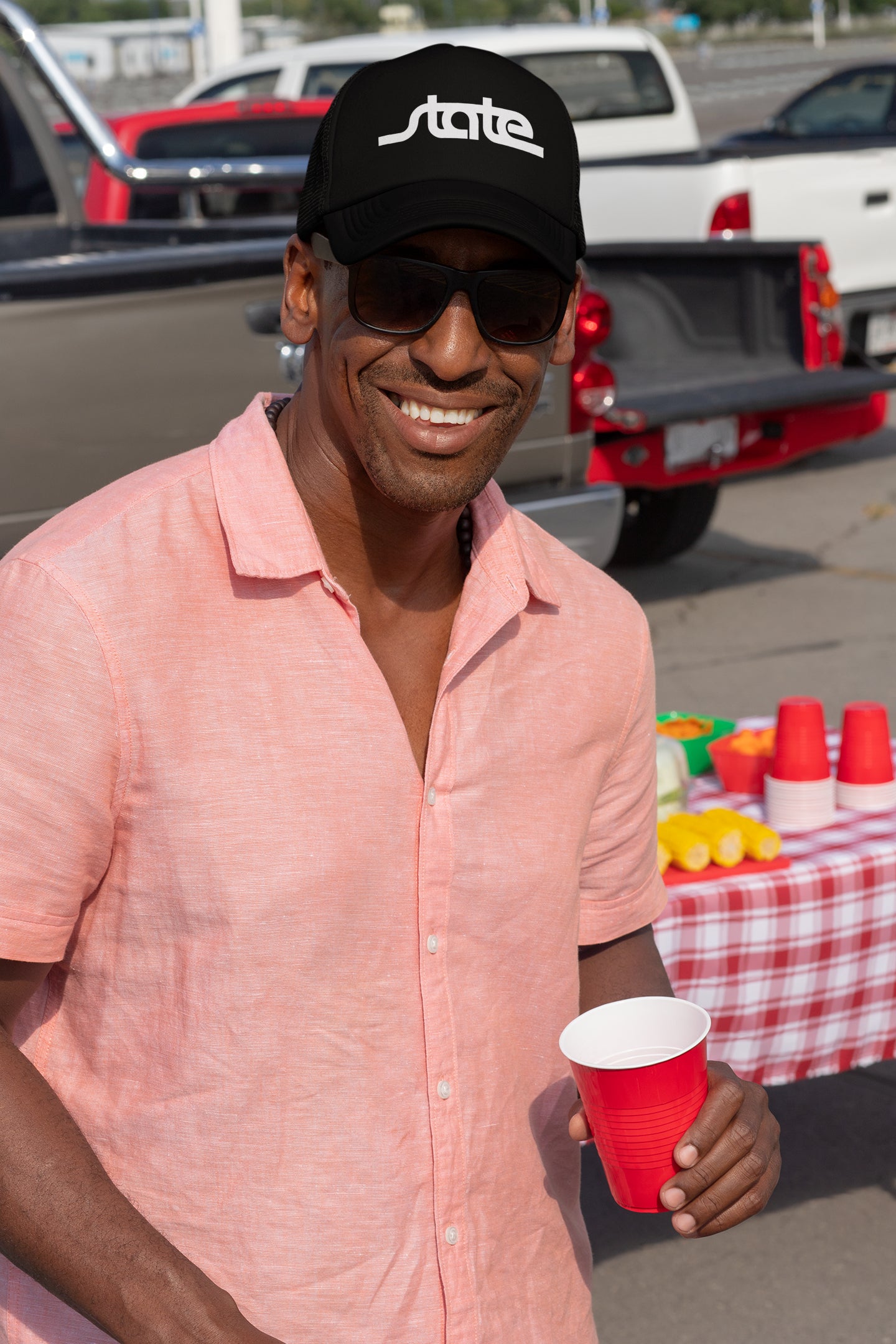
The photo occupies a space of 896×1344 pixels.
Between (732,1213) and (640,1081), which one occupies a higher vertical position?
(640,1081)

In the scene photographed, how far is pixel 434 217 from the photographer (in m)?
1.50

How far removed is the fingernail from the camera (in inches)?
65.4

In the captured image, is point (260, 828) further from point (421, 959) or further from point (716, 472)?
point (716, 472)

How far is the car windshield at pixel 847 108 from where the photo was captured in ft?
42.7

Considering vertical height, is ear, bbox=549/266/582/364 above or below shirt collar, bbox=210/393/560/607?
above

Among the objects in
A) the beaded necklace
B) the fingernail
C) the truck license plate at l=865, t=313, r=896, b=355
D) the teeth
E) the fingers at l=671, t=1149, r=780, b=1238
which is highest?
the teeth

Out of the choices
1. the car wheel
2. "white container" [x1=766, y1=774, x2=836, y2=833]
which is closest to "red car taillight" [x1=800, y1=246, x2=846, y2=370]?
the car wheel

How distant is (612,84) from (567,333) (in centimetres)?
1091

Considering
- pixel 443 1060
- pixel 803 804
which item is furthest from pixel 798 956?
pixel 443 1060

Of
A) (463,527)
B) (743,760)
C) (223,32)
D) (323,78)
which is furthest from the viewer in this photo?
(223,32)

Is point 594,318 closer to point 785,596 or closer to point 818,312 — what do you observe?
point 818,312

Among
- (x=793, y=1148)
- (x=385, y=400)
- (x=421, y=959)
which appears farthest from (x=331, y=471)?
(x=793, y=1148)

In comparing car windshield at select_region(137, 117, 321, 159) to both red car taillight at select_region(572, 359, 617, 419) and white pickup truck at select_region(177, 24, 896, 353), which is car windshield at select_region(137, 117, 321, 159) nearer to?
white pickup truck at select_region(177, 24, 896, 353)

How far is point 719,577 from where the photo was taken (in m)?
8.14
